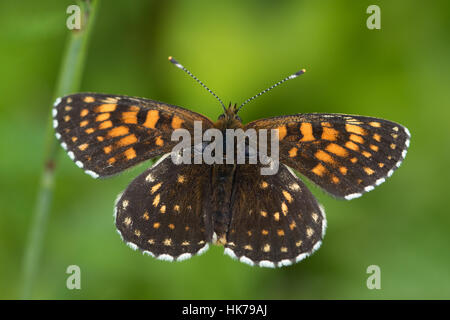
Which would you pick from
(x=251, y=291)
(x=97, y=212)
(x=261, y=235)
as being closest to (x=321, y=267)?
(x=251, y=291)

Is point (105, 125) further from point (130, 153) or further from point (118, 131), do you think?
point (130, 153)

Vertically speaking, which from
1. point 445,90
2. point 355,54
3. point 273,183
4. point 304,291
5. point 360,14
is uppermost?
point 360,14

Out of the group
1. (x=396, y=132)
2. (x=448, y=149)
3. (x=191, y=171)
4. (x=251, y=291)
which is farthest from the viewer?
(x=448, y=149)

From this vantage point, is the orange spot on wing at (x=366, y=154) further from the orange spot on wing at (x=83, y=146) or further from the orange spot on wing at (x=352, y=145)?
the orange spot on wing at (x=83, y=146)

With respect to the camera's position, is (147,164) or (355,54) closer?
(147,164)

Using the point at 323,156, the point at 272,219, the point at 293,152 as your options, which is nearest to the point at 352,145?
the point at 323,156

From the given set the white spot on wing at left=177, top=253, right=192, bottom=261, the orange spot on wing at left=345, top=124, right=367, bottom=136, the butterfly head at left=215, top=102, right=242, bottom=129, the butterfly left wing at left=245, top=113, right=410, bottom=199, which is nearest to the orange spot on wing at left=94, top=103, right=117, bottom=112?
the butterfly head at left=215, top=102, right=242, bottom=129

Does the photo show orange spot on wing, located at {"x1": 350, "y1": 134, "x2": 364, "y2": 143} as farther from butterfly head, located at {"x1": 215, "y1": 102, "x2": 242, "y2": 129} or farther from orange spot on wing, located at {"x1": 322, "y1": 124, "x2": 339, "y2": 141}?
butterfly head, located at {"x1": 215, "y1": 102, "x2": 242, "y2": 129}

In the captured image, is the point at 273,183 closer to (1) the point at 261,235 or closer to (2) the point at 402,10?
(1) the point at 261,235
